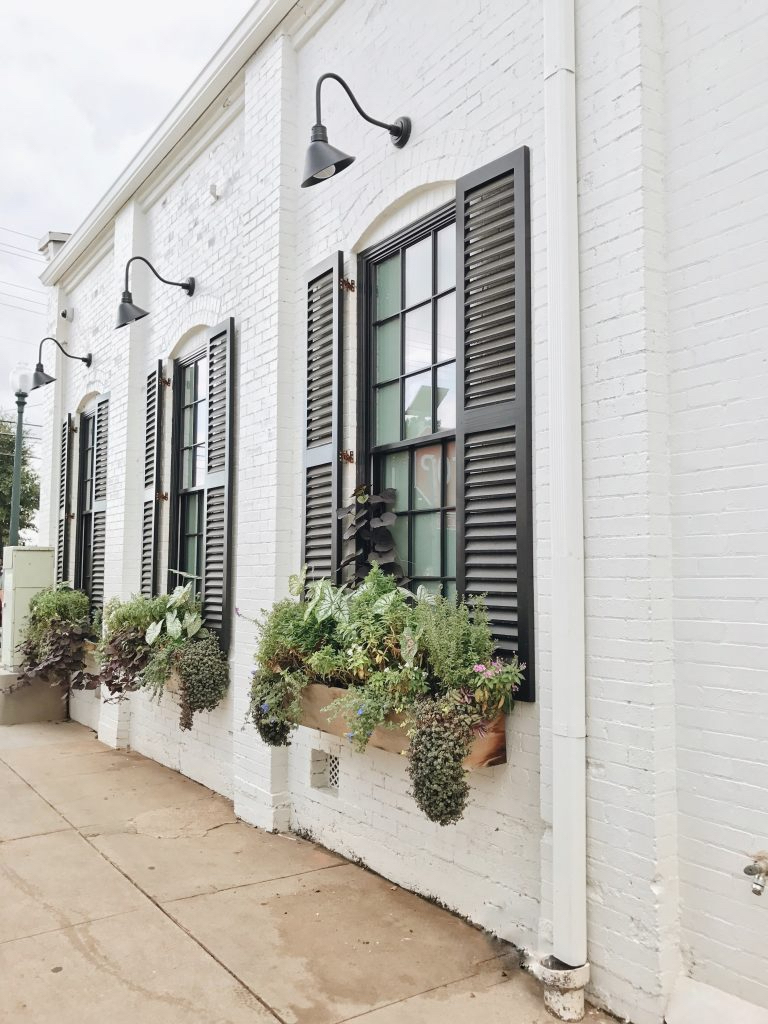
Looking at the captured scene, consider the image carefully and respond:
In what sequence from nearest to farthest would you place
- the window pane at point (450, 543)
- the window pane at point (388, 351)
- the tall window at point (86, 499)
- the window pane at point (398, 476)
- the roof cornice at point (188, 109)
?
the window pane at point (450, 543) → the window pane at point (398, 476) → the window pane at point (388, 351) → the roof cornice at point (188, 109) → the tall window at point (86, 499)

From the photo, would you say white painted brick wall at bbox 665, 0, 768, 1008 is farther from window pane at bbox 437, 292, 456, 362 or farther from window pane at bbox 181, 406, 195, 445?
window pane at bbox 181, 406, 195, 445

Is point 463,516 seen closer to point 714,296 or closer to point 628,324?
point 628,324

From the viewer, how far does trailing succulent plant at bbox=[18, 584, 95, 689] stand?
7.50 m

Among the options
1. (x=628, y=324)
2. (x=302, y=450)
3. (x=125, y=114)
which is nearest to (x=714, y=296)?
(x=628, y=324)

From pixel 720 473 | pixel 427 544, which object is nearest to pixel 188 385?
pixel 427 544

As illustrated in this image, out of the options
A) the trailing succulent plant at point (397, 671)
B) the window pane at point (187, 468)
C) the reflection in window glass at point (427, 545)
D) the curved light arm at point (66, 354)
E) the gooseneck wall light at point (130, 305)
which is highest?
the curved light arm at point (66, 354)

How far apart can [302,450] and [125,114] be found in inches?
373

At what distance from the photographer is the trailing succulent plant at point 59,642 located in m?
7.50

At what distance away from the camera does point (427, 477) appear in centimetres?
402

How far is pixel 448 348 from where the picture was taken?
3938 mm

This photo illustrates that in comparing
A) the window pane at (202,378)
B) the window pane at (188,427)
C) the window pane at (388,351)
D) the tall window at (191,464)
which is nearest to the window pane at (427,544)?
the window pane at (388,351)

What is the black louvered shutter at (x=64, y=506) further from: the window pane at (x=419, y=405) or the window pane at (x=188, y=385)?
the window pane at (x=419, y=405)

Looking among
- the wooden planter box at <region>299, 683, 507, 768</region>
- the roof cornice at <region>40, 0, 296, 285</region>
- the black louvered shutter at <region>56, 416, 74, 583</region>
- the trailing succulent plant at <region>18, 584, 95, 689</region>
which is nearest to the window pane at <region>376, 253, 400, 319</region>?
the roof cornice at <region>40, 0, 296, 285</region>

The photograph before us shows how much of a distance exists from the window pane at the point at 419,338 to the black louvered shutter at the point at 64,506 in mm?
6186
